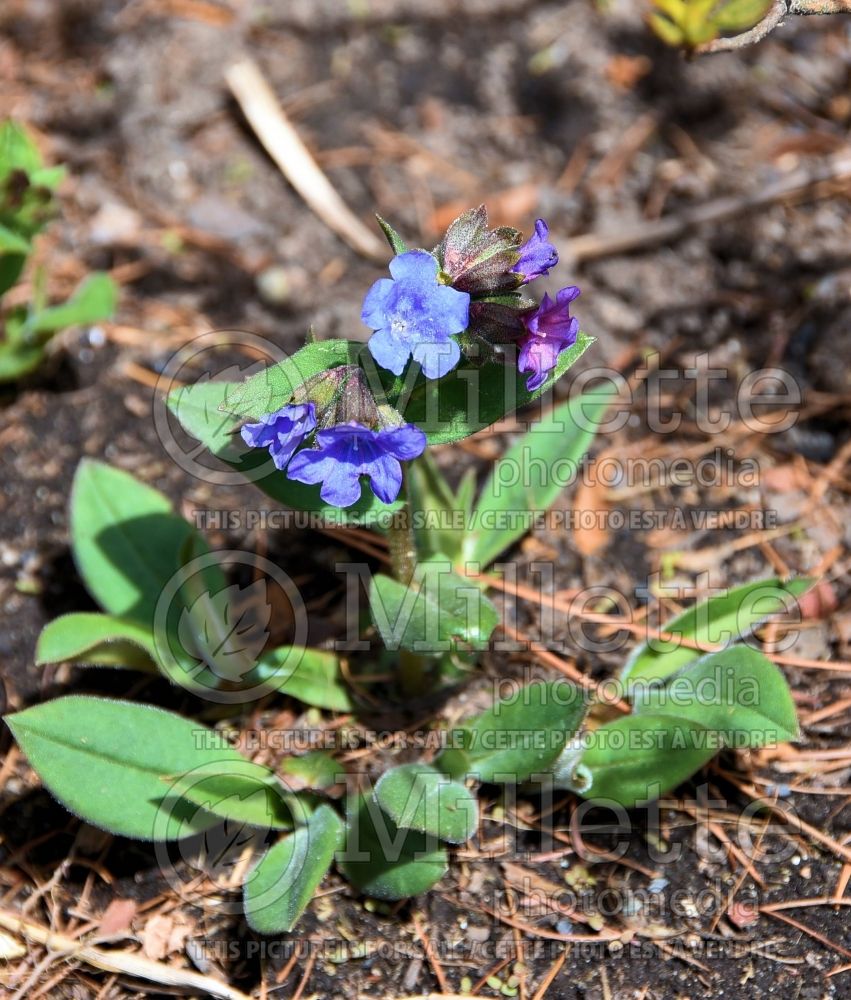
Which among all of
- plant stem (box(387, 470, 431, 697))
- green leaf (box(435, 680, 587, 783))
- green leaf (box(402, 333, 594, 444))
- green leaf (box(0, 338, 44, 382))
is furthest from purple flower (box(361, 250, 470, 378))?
green leaf (box(0, 338, 44, 382))

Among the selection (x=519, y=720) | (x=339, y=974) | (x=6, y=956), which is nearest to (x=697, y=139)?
(x=519, y=720)

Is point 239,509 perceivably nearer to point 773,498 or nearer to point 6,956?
point 6,956

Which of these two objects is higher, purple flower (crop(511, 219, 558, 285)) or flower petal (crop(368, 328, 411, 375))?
purple flower (crop(511, 219, 558, 285))

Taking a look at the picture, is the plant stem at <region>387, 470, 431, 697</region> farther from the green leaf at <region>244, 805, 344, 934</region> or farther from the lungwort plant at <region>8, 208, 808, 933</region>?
the green leaf at <region>244, 805, 344, 934</region>

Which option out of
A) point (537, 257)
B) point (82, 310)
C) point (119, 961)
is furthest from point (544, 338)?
point (82, 310)

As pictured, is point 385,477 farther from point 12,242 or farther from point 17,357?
point 17,357

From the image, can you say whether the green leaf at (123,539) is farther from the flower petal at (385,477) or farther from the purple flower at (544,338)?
the purple flower at (544,338)

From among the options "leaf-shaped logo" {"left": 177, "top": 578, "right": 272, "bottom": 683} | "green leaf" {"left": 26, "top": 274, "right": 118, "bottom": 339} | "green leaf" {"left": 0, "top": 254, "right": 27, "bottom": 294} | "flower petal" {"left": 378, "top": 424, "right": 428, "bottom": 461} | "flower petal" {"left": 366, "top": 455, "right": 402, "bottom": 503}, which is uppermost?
"green leaf" {"left": 0, "top": 254, "right": 27, "bottom": 294}
